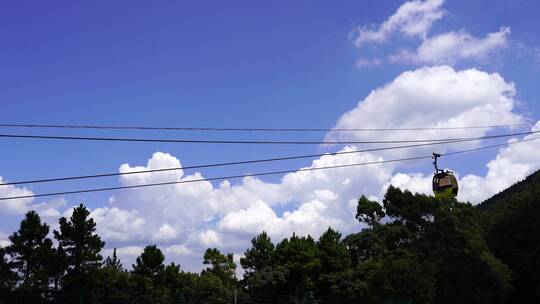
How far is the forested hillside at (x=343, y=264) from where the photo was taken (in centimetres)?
3228

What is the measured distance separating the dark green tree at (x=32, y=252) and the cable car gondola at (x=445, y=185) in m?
27.7

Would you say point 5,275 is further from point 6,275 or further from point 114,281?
point 114,281

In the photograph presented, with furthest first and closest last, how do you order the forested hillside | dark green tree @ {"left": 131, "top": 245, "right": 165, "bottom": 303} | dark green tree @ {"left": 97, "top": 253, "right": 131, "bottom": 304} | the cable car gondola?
dark green tree @ {"left": 131, "top": 245, "right": 165, "bottom": 303}, dark green tree @ {"left": 97, "top": 253, "right": 131, "bottom": 304}, the forested hillside, the cable car gondola

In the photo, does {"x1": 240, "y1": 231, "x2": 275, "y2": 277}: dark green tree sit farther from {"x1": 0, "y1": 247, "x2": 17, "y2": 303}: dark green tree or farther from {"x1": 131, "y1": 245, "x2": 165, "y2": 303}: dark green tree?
{"x1": 0, "y1": 247, "x2": 17, "y2": 303}: dark green tree

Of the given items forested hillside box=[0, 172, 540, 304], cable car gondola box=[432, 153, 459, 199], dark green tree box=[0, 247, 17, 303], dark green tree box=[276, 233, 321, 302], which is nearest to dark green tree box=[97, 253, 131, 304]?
forested hillside box=[0, 172, 540, 304]

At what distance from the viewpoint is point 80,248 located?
38812mm

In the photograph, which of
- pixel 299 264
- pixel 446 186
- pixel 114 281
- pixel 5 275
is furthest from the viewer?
pixel 299 264

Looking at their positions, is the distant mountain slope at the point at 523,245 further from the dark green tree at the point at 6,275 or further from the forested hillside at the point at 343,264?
the dark green tree at the point at 6,275

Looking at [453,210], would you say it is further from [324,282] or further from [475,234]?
[324,282]

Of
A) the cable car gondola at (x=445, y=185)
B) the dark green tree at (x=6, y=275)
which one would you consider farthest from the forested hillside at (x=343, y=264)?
the cable car gondola at (x=445, y=185)

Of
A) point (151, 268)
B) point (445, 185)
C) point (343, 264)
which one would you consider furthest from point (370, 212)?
point (445, 185)

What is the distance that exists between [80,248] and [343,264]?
20.8 meters

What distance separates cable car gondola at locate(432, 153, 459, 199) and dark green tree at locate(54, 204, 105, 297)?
1070 inches

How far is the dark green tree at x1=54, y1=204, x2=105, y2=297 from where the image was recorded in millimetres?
38250
